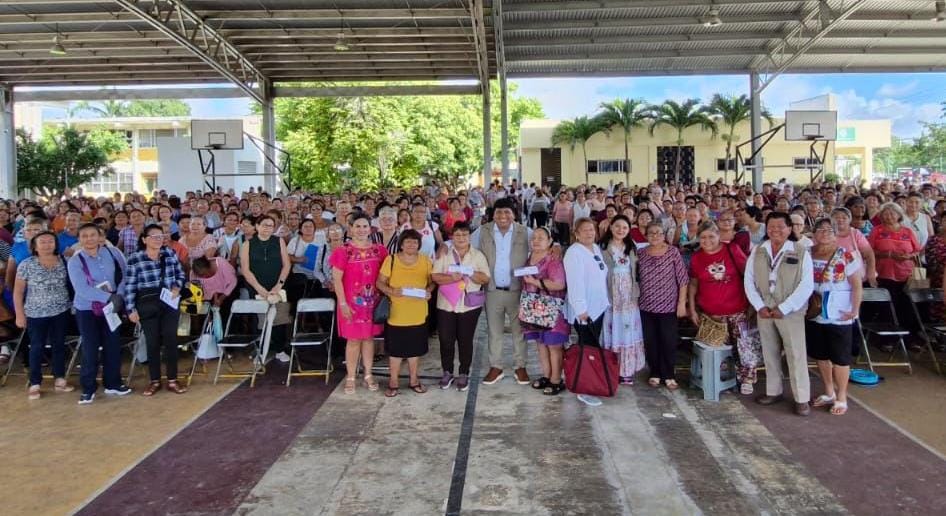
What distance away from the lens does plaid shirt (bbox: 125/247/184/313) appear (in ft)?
17.9

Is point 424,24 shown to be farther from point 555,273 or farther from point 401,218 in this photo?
point 555,273

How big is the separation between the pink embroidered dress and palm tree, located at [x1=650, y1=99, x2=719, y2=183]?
74.4 feet

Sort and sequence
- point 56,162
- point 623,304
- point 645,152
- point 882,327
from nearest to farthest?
1. point 623,304
2. point 882,327
3. point 645,152
4. point 56,162

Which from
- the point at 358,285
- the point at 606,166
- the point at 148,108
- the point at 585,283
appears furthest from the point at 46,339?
Answer: the point at 148,108

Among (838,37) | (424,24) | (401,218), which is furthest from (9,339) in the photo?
(838,37)

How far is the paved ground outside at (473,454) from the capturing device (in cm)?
361

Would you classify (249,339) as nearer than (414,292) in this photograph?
No

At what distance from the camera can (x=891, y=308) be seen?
5938 mm

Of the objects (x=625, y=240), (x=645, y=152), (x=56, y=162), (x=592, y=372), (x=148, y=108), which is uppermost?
(x=148, y=108)

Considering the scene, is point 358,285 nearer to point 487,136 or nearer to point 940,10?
point 487,136

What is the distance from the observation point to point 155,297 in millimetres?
5500

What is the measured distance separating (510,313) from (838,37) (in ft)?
52.1

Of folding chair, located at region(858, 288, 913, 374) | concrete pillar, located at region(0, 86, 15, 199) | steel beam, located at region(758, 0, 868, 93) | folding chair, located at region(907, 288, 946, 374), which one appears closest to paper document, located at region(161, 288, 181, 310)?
folding chair, located at region(858, 288, 913, 374)

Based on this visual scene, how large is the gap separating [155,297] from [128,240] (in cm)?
268
